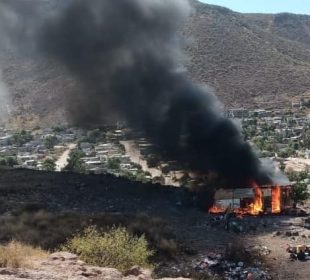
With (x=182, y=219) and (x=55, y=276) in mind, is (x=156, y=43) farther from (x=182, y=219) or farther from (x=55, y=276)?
(x=55, y=276)

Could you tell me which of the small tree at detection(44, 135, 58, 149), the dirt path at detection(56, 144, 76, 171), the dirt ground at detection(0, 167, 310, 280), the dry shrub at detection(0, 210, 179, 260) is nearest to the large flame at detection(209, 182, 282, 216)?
the dirt ground at detection(0, 167, 310, 280)

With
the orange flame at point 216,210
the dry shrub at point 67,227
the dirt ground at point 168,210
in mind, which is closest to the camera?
the dry shrub at point 67,227

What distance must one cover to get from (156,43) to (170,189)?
442 inches

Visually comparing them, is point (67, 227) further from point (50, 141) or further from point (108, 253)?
point (50, 141)

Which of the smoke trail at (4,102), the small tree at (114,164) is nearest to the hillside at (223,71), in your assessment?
the smoke trail at (4,102)

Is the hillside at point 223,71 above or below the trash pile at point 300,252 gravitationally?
above

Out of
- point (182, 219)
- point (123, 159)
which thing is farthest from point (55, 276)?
point (123, 159)

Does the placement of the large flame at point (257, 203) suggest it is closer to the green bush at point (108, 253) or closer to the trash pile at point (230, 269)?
the trash pile at point (230, 269)

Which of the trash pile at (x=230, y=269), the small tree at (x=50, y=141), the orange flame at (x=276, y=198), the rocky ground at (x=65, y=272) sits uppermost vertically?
the small tree at (x=50, y=141)

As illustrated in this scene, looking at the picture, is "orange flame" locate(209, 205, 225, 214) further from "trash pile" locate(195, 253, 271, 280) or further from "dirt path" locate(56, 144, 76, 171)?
"dirt path" locate(56, 144, 76, 171)

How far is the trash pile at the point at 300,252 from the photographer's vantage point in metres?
21.6

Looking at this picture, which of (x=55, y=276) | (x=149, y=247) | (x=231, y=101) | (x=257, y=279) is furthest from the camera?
(x=231, y=101)

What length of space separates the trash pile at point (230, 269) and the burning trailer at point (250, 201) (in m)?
7.55

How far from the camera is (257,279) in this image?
19.2 m
